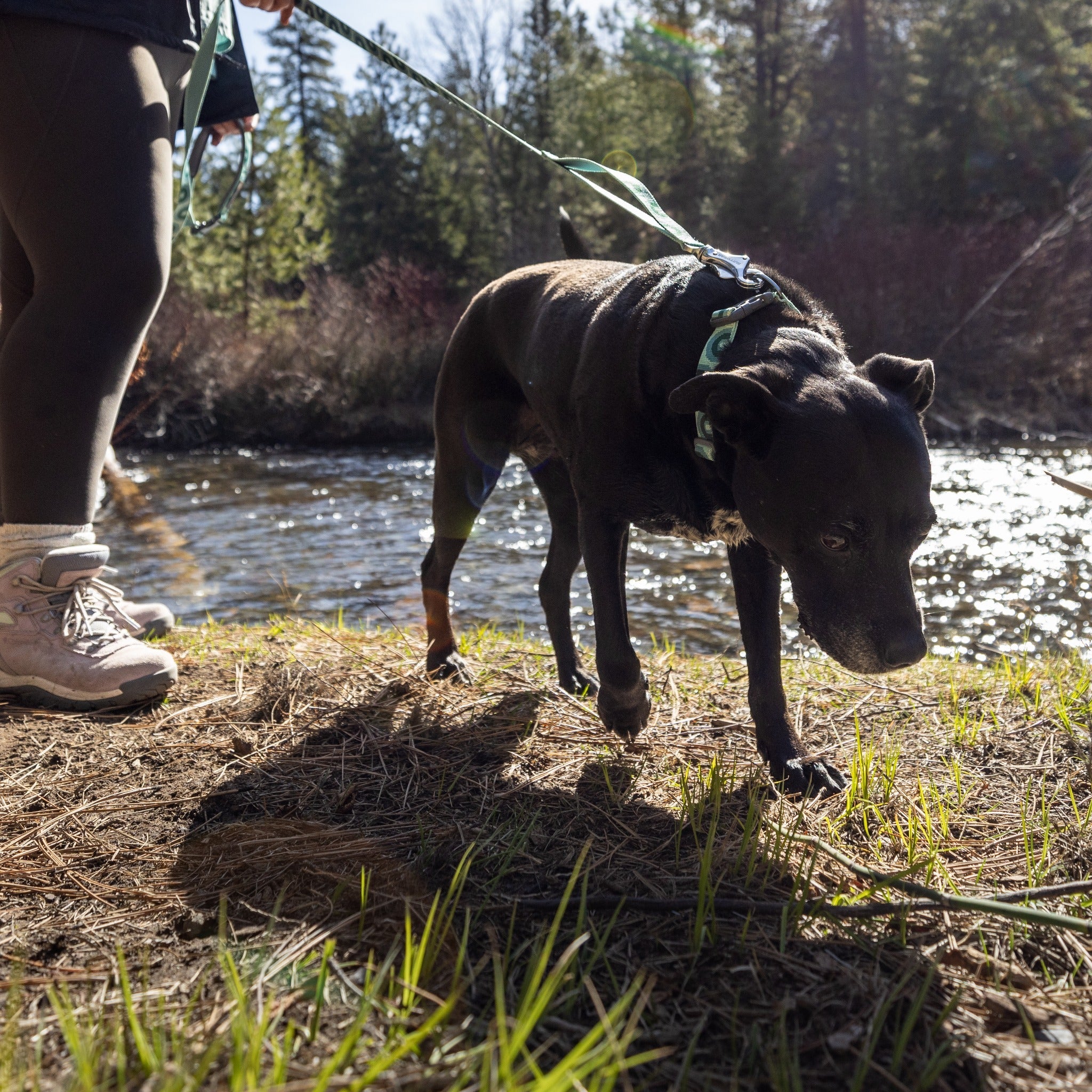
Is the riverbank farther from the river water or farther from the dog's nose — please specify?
the river water

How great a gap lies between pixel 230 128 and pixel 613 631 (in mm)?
2210

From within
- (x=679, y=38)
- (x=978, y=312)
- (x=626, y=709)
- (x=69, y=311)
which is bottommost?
(x=626, y=709)

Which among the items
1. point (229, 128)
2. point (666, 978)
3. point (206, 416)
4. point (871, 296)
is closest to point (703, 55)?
point (871, 296)

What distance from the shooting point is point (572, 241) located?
11.4ft

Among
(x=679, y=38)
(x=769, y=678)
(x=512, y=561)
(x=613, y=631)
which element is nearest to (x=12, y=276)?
(x=613, y=631)

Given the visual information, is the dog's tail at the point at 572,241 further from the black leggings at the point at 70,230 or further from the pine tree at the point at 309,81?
the pine tree at the point at 309,81

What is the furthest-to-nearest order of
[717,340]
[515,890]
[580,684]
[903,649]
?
[580,684], [717,340], [903,649], [515,890]

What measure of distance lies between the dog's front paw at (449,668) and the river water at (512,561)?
0.68 metres

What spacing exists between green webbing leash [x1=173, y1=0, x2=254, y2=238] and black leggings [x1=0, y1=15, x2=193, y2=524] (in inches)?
4.1

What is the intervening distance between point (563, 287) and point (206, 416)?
11946 mm

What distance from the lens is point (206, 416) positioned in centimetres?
1352

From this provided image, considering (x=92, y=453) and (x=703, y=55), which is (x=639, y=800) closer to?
(x=92, y=453)

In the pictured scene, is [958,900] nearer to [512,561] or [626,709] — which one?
[626,709]

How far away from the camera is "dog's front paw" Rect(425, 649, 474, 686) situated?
9.62 feet
